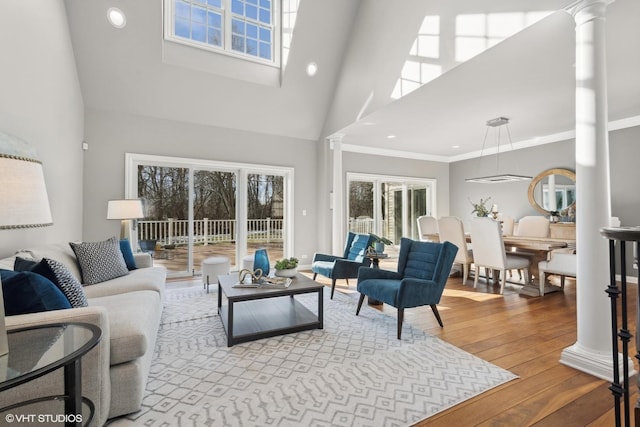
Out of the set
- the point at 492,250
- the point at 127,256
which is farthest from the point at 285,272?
the point at 492,250

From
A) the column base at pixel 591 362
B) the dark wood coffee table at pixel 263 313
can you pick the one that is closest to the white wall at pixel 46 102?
the dark wood coffee table at pixel 263 313

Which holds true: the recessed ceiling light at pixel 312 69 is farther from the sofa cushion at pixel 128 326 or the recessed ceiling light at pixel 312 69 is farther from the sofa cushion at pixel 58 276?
the sofa cushion at pixel 58 276

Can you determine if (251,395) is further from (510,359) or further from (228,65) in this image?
(228,65)

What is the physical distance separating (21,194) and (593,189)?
3.21 m

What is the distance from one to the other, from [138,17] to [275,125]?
2450 millimetres

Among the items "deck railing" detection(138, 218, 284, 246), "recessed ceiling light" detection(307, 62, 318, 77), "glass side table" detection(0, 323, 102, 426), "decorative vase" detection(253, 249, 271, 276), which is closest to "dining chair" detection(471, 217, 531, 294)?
"decorative vase" detection(253, 249, 271, 276)

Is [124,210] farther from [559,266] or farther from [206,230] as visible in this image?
[559,266]

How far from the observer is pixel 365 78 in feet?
15.1

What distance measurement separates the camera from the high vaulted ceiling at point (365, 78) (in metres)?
3.00

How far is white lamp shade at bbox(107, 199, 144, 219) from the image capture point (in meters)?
3.90

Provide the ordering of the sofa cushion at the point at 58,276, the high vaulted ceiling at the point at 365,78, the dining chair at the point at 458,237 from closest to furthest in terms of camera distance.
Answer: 1. the sofa cushion at the point at 58,276
2. the high vaulted ceiling at the point at 365,78
3. the dining chair at the point at 458,237

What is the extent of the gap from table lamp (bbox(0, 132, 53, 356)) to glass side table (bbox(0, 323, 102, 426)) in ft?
0.30

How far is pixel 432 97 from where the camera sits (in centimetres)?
395

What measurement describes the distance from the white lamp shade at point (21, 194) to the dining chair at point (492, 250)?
15.0 feet
